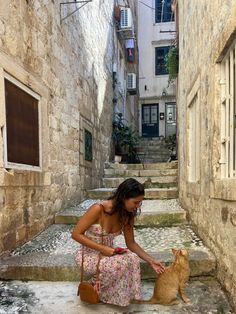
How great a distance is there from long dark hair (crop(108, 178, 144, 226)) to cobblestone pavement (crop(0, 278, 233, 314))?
701 millimetres

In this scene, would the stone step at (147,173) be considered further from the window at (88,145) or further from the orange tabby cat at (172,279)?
the orange tabby cat at (172,279)

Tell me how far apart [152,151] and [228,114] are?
9.78 m

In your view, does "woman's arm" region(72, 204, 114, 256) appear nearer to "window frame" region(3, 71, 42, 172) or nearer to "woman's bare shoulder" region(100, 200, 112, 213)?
"woman's bare shoulder" region(100, 200, 112, 213)

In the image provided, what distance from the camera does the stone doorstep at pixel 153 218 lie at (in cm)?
468

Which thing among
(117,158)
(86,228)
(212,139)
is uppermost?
(212,139)

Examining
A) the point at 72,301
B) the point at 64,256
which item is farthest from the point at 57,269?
the point at 72,301

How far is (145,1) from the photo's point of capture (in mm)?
17156

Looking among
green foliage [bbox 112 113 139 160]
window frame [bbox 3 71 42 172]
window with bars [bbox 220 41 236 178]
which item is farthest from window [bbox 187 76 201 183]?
green foliage [bbox 112 113 139 160]

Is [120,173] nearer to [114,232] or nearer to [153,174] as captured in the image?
[153,174]

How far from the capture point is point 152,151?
12.7 m

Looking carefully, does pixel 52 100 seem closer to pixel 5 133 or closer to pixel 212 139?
pixel 5 133

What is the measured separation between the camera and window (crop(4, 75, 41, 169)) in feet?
10.8

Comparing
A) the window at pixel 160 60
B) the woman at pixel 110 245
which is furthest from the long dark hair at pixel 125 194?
the window at pixel 160 60

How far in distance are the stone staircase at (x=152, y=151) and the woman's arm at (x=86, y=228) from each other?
31.3 feet
